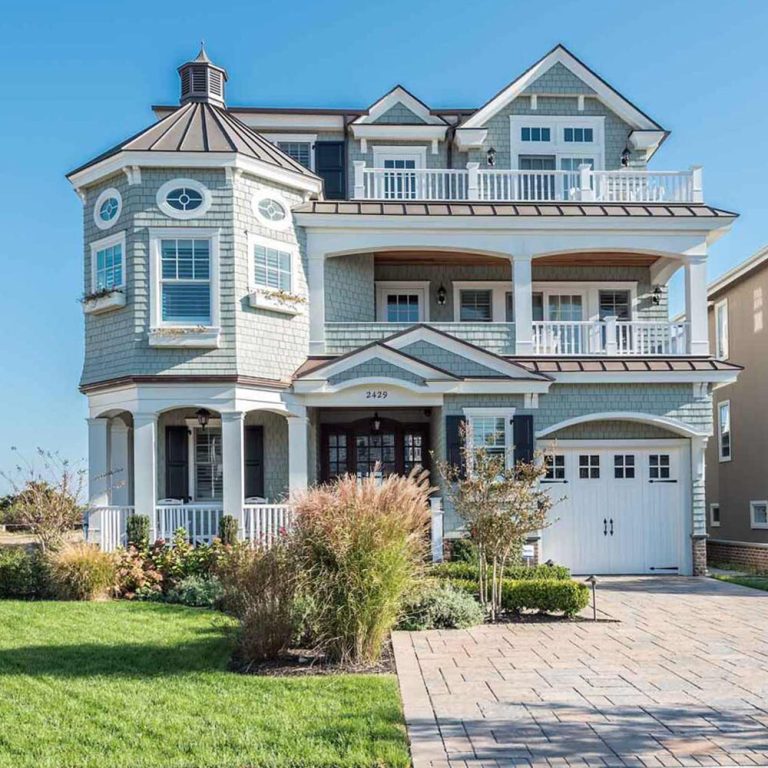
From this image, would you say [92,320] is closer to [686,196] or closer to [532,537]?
[532,537]

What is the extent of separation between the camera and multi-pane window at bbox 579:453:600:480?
18.6 meters

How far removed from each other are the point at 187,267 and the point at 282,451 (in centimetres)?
432

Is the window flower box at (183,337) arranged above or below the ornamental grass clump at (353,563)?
above

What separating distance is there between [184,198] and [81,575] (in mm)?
7127

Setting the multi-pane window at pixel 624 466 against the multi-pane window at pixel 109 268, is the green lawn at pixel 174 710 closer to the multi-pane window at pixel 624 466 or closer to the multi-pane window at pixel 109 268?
the multi-pane window at pixel 109 268

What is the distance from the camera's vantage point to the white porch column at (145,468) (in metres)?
16.4

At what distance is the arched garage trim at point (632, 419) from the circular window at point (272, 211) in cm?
664

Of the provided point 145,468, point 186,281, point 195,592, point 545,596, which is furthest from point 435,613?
point 186,281

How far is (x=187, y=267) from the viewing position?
17.0m

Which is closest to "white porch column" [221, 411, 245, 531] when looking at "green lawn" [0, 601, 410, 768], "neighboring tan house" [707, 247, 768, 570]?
"green lawn" [0, 601, 410, 768]

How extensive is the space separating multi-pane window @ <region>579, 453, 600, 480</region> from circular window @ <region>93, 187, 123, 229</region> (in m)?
10.4

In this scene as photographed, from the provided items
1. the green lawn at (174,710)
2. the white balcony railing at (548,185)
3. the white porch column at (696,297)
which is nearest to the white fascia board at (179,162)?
the white balcony railing at (548,185)

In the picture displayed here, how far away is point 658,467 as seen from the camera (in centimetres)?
1864

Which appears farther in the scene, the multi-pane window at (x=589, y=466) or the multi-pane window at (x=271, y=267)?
the multi-pane window at (x=589, y=466)
